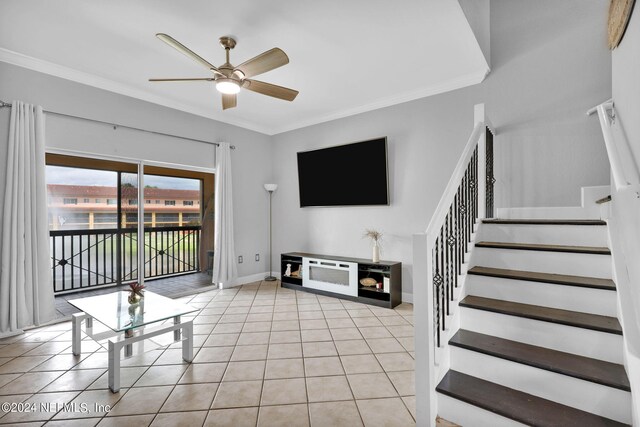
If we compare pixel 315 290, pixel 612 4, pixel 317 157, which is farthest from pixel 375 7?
pixel 315 290

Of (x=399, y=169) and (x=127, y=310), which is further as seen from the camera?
(x=399, y=169)

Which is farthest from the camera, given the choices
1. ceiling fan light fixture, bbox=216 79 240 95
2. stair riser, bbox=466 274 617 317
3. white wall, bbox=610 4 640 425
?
ceiling fan light fixture, bbox=216 79 240 95

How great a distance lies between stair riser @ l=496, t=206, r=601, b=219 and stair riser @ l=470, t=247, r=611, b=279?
1185 millimetres

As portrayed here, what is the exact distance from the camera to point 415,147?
157 inches

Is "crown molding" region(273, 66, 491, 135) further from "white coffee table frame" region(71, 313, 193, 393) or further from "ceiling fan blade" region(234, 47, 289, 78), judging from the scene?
"white coffee table frame" region(71, 313, 193, 393)

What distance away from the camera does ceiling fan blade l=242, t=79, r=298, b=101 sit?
2.79m

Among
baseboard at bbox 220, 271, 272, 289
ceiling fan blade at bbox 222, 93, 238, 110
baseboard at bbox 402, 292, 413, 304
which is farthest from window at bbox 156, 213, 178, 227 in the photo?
baseboard at bbox 402, 292, 413, 304

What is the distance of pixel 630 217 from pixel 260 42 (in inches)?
113

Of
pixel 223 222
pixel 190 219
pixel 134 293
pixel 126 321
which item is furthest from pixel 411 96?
pixel 126 321

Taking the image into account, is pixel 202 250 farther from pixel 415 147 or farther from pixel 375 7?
pixel 375 7

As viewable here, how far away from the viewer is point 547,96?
3072mm

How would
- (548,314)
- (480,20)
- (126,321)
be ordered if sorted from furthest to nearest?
(480,20), (126,321), (548,314)

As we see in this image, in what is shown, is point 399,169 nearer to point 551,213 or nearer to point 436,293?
point 551,213

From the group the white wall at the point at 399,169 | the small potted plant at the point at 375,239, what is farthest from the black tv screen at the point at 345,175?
the small potted plant at the point at 375,239
